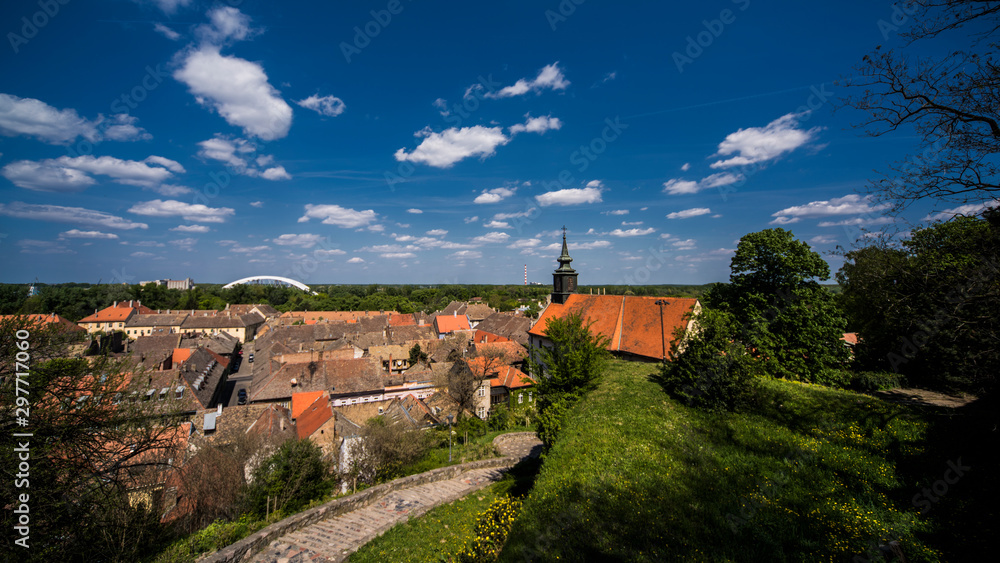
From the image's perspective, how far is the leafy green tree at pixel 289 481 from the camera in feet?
44.2

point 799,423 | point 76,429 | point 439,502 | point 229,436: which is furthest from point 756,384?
point 229,436

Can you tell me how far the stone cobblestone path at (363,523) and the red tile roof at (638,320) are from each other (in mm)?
11493

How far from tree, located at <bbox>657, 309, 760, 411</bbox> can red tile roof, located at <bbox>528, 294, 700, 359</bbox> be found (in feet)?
35.0

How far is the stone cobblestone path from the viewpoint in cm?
968

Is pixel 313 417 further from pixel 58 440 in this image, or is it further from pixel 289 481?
pixel 58 440

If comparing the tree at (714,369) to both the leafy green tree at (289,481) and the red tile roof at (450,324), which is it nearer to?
the leafy green tree at (289,481)

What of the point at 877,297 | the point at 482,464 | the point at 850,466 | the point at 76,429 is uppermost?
the point at 877,297

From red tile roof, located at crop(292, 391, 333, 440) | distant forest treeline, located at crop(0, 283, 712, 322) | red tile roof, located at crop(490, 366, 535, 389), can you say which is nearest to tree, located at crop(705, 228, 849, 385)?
red tile roof, located at crop(490, 366, 535, 389)

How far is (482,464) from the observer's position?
16.8 metres

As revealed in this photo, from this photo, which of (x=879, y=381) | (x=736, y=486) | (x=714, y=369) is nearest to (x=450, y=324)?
(x=879, y=381)

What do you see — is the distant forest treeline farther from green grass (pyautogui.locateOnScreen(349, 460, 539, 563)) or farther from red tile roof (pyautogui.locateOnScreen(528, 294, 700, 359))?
green grass (pyautogui.locateOnScreen(349, 460, 539, 563))

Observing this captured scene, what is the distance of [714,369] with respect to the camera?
10.2 metres

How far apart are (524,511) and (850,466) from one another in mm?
6283

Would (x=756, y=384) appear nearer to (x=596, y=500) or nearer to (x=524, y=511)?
(x=596, y=500)
